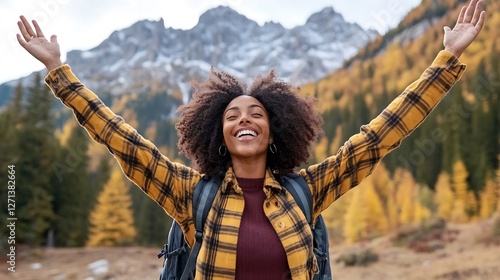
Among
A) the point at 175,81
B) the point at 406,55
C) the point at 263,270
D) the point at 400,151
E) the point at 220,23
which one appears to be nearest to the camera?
the point at 263,270

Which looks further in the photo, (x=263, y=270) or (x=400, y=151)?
(x=400, y=151)

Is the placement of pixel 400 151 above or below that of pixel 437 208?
above

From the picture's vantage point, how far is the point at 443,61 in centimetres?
202

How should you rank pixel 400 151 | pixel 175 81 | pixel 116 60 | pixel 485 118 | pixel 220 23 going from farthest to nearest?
pixel 220 23
pixel 116 60
pixel 175 81
pixel 400 151
pixel 485 118

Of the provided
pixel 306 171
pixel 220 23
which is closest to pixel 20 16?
pixel 306 171

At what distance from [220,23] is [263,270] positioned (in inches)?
7832

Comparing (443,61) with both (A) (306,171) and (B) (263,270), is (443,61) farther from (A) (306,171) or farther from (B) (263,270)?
(B) (263,270)

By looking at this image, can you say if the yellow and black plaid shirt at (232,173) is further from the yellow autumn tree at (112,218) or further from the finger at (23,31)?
the yellow autumn tree at (112,218)

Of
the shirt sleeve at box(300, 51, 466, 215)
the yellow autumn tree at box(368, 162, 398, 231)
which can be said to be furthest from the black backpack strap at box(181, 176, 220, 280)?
the yellow autumn tree at box(368, 162, 398, 231)

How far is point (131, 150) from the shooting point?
182 cm

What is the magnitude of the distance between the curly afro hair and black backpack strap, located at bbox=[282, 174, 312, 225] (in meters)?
0.09

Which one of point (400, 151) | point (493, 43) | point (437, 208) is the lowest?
point (437, 208)

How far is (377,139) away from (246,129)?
540mm

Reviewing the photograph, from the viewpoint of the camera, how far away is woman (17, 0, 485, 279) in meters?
1.76
